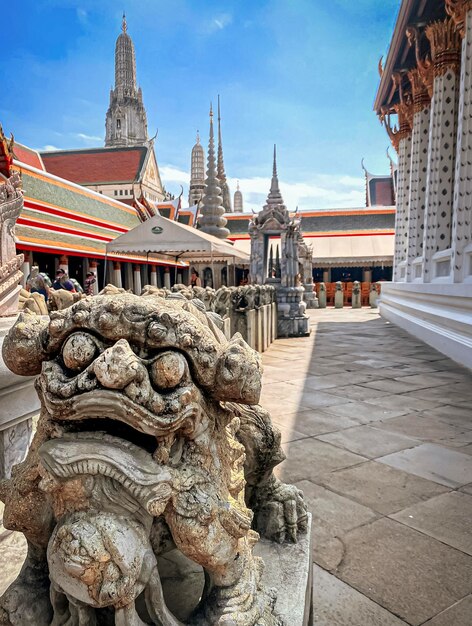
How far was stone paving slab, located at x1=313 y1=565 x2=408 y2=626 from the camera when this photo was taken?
1.66m

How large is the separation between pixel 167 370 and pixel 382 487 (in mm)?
2235

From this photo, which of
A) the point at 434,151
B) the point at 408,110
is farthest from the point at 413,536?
the point at 408,110

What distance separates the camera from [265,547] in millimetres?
1504

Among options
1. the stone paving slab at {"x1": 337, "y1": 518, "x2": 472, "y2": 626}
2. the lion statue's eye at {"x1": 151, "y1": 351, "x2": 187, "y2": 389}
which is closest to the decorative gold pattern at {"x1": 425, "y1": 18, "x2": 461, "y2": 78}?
the stone paving slab at {"x1": 337, "y1": 518, "x2": 472, "y2": 626}

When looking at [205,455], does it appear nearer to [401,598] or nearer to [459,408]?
[401,598]

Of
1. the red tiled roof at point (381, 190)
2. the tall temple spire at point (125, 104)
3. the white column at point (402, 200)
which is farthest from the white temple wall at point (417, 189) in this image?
the tall temple spire at point (125, 104)

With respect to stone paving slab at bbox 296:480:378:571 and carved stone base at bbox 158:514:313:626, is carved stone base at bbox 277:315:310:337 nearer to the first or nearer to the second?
stone paving slab at bbox 296:480:378:571

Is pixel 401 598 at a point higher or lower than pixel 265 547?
lower

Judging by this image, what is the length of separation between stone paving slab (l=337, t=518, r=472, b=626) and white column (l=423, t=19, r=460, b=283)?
289 inches

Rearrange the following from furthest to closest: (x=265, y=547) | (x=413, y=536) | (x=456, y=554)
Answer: (x=413, y=536) → (x=456, y=554) → (x=265, y=547)

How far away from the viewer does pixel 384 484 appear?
9.11 feet

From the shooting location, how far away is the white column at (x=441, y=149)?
884cm

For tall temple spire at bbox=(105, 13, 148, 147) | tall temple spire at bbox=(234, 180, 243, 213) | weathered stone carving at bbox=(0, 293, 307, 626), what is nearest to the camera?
weathered stone carving at bbox=(0, 293, 307, 626)

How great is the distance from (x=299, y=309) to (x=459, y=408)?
6178 mm
